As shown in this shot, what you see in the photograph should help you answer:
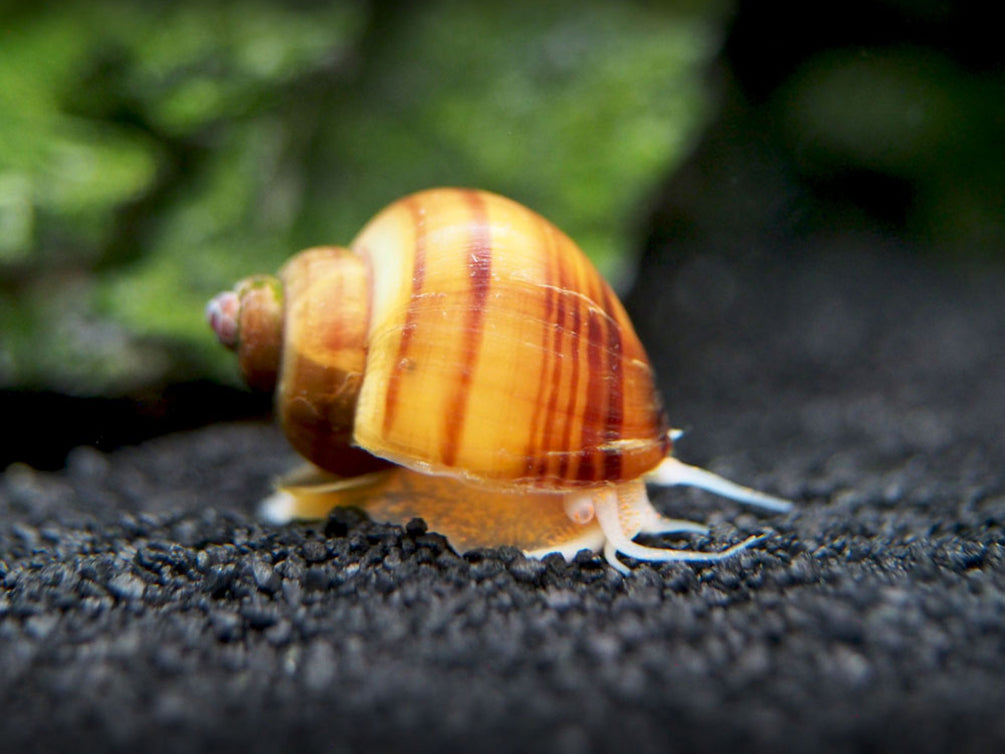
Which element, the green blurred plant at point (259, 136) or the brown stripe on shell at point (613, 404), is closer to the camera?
the brown stripe on shell at point (613, 404)

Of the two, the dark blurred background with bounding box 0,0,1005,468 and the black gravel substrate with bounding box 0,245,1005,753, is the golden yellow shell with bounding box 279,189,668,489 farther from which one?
the dark blurred background with bounding box 0,0,1005,468

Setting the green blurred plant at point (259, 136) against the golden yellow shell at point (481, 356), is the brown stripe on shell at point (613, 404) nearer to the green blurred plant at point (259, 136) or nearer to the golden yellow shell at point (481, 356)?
the golden yellow shell at point (481, 356)

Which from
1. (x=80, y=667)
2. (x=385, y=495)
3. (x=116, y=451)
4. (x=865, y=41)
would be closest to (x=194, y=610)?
(x=80, y=667)

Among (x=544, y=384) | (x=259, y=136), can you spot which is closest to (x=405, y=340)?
(x=544, y=384)

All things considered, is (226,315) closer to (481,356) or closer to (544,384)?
(481,356)

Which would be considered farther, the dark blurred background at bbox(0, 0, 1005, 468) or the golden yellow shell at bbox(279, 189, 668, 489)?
the dark blurred background at bbox(0, 0, 1005, 468)

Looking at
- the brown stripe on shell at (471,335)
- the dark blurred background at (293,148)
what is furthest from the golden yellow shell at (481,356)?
the dark blurred background at (293,148)

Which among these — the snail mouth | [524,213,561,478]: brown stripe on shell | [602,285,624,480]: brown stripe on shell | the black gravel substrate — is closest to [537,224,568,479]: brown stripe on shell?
[524,213,561,478]: brown stripe on shell
